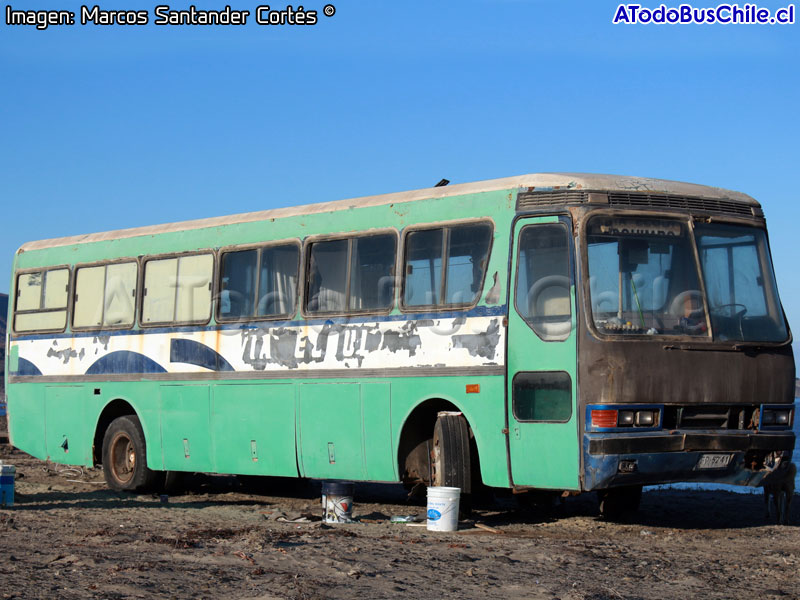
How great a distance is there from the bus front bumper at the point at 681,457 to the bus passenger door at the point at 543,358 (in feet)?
0.84

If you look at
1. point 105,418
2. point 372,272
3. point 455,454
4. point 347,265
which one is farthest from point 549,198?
point 105,418

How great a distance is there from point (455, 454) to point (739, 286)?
3.20 metres

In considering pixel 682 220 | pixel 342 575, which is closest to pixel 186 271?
pixel 682 220

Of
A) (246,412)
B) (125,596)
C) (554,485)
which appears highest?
(246,412)

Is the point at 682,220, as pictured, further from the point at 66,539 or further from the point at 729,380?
the point at 66,539

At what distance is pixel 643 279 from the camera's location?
10.8 m

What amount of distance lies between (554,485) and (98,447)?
8.07 m

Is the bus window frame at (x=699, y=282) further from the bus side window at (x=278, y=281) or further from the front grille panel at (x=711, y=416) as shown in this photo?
the bus side window at (x=278, y=281)

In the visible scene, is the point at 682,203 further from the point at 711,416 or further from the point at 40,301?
the point at 40,301

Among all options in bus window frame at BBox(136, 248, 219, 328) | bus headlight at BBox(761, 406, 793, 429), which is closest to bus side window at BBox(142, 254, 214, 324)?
→ bus window frame at BBox(136, 248, 219, 328)

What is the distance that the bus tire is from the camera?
1160 centimetres

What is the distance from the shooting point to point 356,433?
12.8 meters

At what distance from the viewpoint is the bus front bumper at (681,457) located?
10.5m

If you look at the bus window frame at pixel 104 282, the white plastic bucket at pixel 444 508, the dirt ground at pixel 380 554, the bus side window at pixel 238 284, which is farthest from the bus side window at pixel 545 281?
the bus window frame at pixel 104 282
